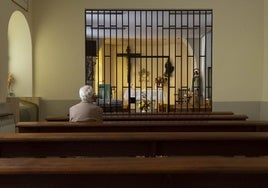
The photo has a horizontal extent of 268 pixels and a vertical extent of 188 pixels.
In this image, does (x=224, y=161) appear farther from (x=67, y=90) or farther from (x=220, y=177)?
(x=67, y=90)

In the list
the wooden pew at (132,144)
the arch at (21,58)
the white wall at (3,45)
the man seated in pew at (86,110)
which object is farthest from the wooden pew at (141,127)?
the arch at (21,58)

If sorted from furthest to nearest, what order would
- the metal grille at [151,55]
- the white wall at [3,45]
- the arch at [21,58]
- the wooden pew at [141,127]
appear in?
the metal grille at [151,55] < the arch at [21,58] < the white wall at [3,45] < the wooden pew at [141,127]

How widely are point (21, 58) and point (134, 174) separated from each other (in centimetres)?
567

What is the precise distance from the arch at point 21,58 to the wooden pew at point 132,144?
4.23 meters

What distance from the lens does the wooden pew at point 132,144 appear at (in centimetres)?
288

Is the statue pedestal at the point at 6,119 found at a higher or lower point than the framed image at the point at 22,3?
lower

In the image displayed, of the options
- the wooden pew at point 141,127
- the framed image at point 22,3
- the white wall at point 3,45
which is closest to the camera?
the wooden pew at point 141,127

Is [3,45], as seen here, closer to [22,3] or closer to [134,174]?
[22,3]

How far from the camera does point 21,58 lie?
705 centimetres

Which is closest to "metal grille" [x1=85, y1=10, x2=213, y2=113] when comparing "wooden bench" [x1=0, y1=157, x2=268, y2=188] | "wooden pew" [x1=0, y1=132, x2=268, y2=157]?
"wooden pew" [x1=0, y1=132, x2=268, y2=157]

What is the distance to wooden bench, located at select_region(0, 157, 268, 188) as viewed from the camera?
70.4 inches

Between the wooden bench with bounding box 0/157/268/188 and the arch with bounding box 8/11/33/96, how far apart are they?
5334mm

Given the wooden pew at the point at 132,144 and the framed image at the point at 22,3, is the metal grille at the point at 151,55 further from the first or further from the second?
the wooden pew at the point at 132,144

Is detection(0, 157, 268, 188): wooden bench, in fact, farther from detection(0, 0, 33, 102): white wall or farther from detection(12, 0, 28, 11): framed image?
detection(12, 0, 28, 11): framed image
